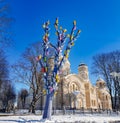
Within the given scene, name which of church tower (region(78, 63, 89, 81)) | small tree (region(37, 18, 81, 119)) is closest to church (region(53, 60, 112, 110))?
church tower (region(78, 63, 89, 81))

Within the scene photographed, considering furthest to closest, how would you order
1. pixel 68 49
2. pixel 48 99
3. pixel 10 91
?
1. pixel 10 91
2. pixel 68 49
3. pixel 48 99

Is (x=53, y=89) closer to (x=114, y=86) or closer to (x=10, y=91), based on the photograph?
(x=114, y=86)

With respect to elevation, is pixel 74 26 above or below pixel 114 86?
above

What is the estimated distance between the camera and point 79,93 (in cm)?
5503

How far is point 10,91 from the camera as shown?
5700 centimetres

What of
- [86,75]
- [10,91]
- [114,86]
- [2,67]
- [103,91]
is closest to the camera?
[2,67]

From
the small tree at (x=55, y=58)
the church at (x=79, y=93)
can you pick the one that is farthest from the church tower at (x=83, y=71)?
Answer: the small tree at (x=55, y=58)

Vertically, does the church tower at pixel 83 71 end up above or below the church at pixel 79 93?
above

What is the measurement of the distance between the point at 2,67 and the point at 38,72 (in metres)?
7.25

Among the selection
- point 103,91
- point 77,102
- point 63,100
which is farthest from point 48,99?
point 103,91

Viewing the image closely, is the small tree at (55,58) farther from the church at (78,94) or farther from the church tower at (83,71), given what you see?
the church tower at (83,71)

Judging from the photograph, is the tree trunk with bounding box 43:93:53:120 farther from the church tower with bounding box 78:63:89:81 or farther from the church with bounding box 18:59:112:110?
the church tower with bounding box 78:63:89:81

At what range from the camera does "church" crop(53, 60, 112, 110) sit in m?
50.6

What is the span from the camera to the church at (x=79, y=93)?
50.6 meters
